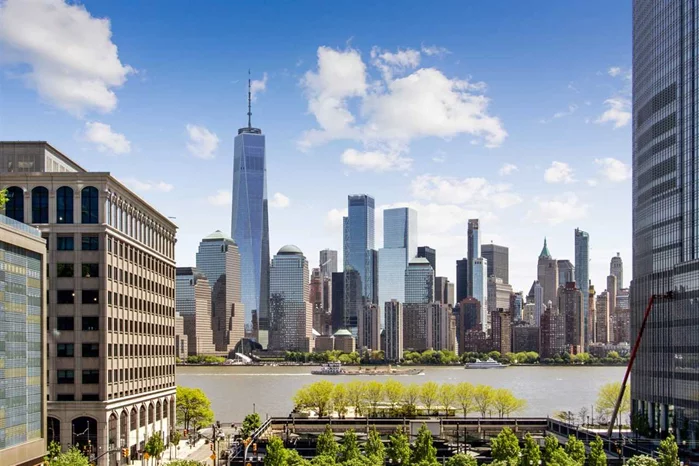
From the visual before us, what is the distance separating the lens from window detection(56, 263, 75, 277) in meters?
88.9

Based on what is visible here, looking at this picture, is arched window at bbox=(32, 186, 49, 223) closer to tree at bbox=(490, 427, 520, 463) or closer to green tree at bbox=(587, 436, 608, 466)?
tree at bbox=(490, 427, 520, 463)

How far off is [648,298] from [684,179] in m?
17.9

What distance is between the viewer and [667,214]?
381 ft

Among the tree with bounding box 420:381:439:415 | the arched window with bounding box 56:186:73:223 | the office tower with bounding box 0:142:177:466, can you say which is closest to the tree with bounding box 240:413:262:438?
the office tower with bounding box 0:142:177:466

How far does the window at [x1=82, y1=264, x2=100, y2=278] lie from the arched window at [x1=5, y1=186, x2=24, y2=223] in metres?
7.27

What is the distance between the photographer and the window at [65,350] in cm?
8881

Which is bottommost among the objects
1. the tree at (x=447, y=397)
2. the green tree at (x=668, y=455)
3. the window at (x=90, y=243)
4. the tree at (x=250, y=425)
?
the tree at (x=447, y=397)

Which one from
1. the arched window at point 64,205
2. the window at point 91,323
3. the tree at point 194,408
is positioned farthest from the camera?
the tree at point 194,408

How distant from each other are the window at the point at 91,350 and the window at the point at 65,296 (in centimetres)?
431

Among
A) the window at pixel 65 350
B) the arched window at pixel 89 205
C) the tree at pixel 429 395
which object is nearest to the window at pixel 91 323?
the window at pixel 65 350

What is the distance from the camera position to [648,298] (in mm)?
121438

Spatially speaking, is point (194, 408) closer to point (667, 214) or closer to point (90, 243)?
point (90, 243)

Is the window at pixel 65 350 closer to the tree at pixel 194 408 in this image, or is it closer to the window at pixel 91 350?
the window at pixel 91 350

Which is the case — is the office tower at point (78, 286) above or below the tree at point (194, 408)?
above
